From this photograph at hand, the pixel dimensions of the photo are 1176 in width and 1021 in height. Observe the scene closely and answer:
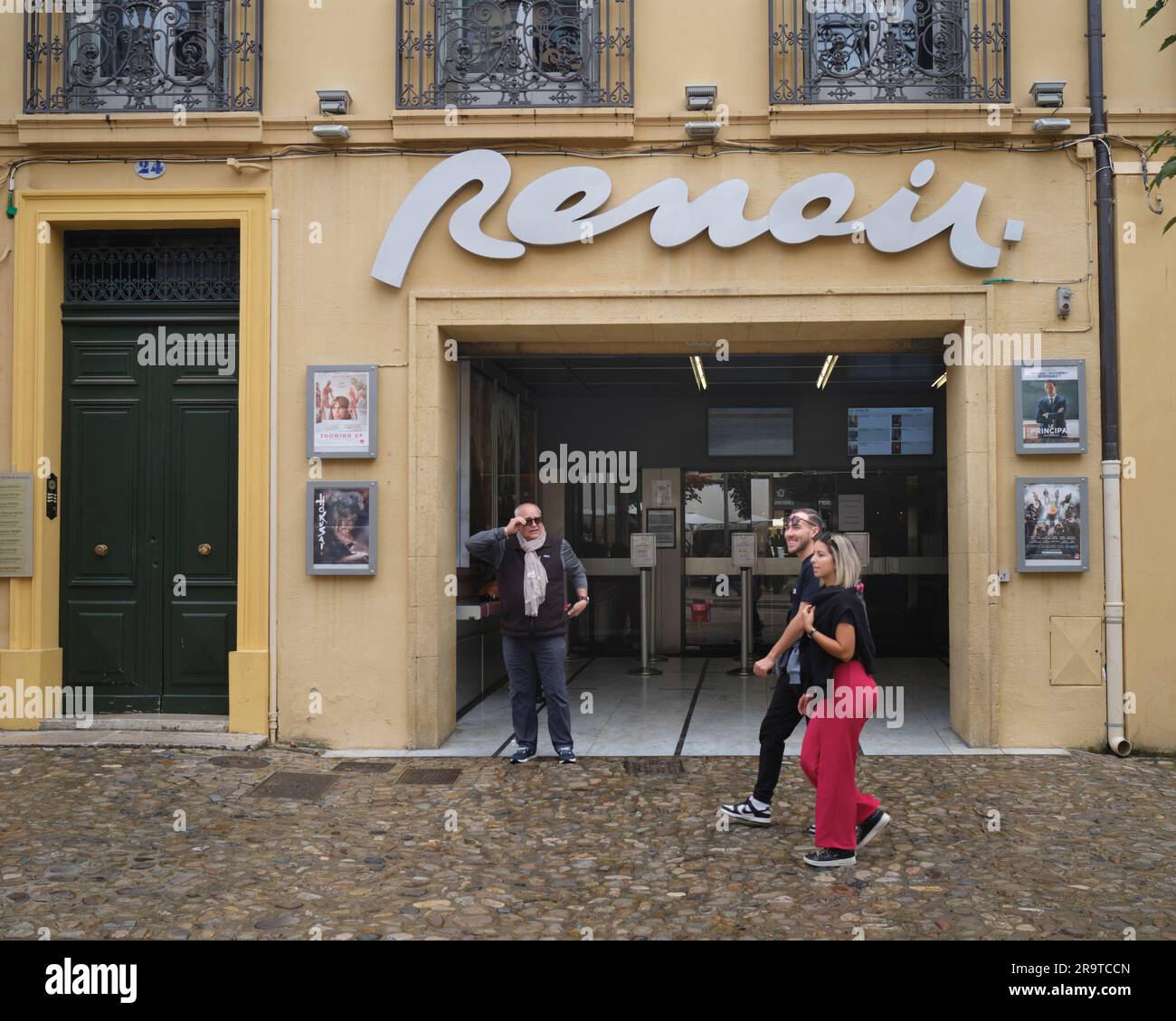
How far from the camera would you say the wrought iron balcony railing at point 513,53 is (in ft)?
27.6

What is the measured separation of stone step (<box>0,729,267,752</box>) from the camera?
26.6 feet

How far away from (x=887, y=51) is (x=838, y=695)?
548 cm

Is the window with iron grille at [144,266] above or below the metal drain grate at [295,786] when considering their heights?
above

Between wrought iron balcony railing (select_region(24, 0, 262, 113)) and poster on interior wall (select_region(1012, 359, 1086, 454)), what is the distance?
21.3 feet

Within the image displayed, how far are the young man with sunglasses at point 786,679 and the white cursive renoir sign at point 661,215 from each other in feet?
10.2

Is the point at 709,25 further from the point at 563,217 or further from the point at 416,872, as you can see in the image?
the point at 416,872

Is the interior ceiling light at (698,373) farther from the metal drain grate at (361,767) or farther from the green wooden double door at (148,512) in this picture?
the metal drain grate at (361,767)

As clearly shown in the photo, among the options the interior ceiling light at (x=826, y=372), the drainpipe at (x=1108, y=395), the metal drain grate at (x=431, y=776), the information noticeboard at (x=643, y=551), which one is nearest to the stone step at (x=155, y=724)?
the metal drain grate at (x=431, y=776)

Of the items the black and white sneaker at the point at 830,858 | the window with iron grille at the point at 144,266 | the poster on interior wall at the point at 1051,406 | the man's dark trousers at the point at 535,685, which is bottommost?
the black and white sneaker at the point at 830,858

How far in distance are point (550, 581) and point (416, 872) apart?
2.86 meters

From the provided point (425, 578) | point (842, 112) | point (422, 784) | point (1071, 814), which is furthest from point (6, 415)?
point (1071, 814)

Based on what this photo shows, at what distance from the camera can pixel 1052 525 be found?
8133 millimetres

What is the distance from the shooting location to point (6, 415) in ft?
28.3

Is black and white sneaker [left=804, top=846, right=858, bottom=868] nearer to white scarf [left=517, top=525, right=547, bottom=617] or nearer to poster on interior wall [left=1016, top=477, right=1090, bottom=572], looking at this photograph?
white scarf [left=517, top=525, right=547, bottom=617]
